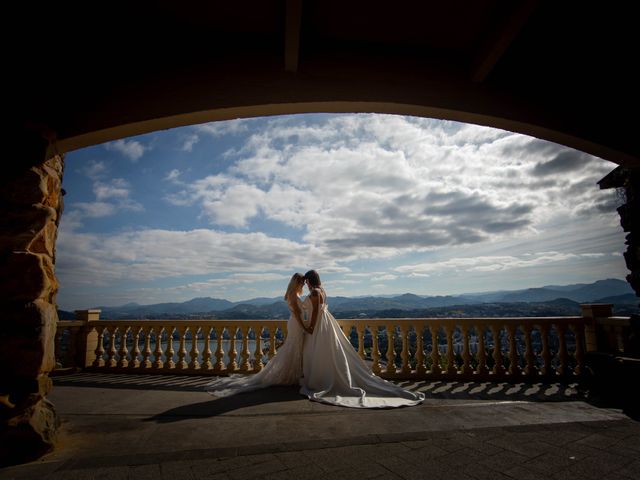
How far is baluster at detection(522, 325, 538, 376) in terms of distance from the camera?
17.4ft

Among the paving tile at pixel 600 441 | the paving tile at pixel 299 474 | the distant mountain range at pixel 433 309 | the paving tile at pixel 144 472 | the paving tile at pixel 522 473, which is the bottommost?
the paving tile at pixel 600 441

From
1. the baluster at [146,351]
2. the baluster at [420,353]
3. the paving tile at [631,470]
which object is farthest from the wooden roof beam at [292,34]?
the baluster at [146,351]

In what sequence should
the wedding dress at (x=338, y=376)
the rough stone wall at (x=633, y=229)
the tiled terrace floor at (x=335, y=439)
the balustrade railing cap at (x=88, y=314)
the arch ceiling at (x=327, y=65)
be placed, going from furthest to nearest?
1. the balustrade railing cap at (x=88, y=314)
2. the wedding dress at (x=338, y=376)
3. the rough stone wall at (x=633, y=229)
4. the arch ceiling at (x=327, y=65)
5. the tiled terrace floor at (x=335, y=439)

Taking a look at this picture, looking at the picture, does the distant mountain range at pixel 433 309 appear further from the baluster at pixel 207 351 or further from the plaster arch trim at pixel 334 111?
the plaster arch trim at pixel 334 111

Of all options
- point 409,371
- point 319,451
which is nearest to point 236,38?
point 319,451

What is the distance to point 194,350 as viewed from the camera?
19.7 ft

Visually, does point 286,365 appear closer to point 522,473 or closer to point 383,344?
point 383,344

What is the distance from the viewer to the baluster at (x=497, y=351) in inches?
211

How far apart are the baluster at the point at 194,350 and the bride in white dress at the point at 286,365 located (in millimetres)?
749

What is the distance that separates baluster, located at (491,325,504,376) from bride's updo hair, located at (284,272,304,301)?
11.1 feet

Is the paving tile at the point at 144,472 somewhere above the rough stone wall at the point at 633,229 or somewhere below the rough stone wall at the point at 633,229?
below

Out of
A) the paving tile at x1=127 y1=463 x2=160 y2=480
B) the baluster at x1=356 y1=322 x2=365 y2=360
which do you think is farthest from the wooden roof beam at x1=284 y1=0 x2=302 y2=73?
the baluster at x1=356 y1=322 x2=365 y2=360

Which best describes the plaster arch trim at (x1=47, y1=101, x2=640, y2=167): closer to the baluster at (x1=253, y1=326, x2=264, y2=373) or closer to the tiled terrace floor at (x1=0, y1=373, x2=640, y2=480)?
the tiled terrace floor at (x1=0, y1=373, x2=640, y2=480)

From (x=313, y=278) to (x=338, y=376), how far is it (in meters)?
1.61
